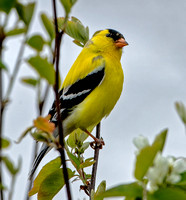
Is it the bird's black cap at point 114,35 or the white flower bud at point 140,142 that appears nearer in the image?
the white flower bud at point 140,142

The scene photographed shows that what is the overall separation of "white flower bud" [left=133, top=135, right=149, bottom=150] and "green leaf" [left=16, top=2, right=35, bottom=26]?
1.13 feet

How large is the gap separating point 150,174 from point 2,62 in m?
0.38

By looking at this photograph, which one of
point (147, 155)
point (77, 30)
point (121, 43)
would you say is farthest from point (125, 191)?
point (121, 43)

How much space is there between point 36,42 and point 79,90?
101 inches

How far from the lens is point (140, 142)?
800 millimetres

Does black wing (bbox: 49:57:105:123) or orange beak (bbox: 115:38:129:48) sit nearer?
black wing (bbox: 49:57:105:123)

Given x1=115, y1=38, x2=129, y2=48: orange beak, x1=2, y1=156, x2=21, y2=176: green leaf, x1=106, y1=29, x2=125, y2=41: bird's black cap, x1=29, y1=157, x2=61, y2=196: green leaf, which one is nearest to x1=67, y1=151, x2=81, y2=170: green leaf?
x1=29, y1=157, x2=61, y2=196: green leaf

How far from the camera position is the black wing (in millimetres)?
3328

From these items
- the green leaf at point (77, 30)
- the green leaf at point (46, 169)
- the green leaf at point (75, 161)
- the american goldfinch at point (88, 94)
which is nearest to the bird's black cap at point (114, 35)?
the american goldfinch at point (88, 94)

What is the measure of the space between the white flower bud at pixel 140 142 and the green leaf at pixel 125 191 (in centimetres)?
8

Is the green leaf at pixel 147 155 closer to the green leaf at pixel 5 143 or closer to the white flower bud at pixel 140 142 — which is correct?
the white flower bud at pixel 140 142

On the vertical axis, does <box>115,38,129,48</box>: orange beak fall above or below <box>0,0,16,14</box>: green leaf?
above

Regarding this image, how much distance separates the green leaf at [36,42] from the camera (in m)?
0.76

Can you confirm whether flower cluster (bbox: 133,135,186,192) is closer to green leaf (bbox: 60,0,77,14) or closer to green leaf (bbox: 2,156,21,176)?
green leaf (bbox: 2,156,21,176)
